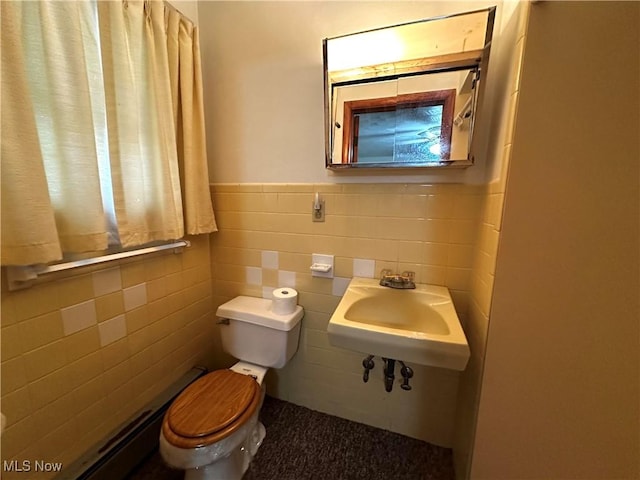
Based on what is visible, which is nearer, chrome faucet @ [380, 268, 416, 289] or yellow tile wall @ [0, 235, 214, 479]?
yellow tile wall @ [0, 235, 214, 479]

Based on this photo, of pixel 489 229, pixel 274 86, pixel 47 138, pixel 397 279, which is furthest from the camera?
pixel 274 86

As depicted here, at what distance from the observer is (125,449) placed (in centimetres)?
100

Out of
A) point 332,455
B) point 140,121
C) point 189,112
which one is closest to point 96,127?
point 140,121

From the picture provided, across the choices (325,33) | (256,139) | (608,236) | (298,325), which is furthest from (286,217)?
(608,236)

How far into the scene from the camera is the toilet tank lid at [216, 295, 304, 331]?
119 cm

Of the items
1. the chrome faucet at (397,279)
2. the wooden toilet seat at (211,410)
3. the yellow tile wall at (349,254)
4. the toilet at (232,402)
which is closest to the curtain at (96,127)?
the yellow tile wall at (349,254)

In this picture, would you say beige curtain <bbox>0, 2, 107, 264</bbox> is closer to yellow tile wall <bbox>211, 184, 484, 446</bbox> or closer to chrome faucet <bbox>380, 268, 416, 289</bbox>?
yellow tile wall <bbox>211, 184, 484, 446</bbox>

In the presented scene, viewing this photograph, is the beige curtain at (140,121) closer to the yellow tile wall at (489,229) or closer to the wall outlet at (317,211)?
the wall outlet at (317,211)

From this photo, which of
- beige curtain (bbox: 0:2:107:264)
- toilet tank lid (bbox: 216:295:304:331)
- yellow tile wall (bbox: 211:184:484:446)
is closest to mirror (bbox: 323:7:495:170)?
yellow tile wall (bbox: 211:184:484:446)

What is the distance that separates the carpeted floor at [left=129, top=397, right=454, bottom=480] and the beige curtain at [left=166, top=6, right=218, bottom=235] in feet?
3.68

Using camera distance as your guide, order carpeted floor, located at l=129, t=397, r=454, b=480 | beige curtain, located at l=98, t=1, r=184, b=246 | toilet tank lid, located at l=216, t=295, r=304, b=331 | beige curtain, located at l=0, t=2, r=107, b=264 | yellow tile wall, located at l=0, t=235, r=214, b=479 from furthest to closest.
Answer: toilet tank lid, located at l=216, t=295, r=304, b=331 → carpeted floor, located at l=129, t=397, r=454, b=480 → beige curtain, located at l=98, t=1, r=184, b=246 → yellow tile wall, located at l=0, t=235, r=214, b=479 → beige curtain, located at l=0, t=2, r=107, b=264

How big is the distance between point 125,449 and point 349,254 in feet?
4.10

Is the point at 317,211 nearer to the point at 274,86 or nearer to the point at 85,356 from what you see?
the point at 274,86

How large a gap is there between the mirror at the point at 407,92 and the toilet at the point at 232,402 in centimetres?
85
